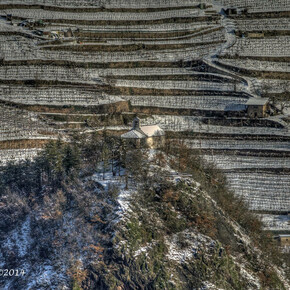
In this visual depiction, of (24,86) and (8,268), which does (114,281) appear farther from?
(24,86)

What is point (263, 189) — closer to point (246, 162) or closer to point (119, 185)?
point (246, 162)

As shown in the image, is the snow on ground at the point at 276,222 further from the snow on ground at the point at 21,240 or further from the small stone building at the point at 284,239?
the snow on ground at the point at 21,240

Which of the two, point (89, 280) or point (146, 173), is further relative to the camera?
point (146, 173)

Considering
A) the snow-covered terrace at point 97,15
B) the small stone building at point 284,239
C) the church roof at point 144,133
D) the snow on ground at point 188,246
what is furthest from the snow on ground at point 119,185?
the snow-covered terrace at point 97,15

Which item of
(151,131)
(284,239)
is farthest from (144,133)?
(284,239)

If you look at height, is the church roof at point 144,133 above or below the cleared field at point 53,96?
below


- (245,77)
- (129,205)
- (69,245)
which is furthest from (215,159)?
(69,245)

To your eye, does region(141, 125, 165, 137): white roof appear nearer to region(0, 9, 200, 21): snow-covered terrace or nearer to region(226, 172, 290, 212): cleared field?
region(226, 172, 290, 212): cleared field

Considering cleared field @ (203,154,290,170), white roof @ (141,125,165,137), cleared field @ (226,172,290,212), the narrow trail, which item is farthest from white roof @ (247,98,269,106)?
white roof @ (141,125,165,137)
